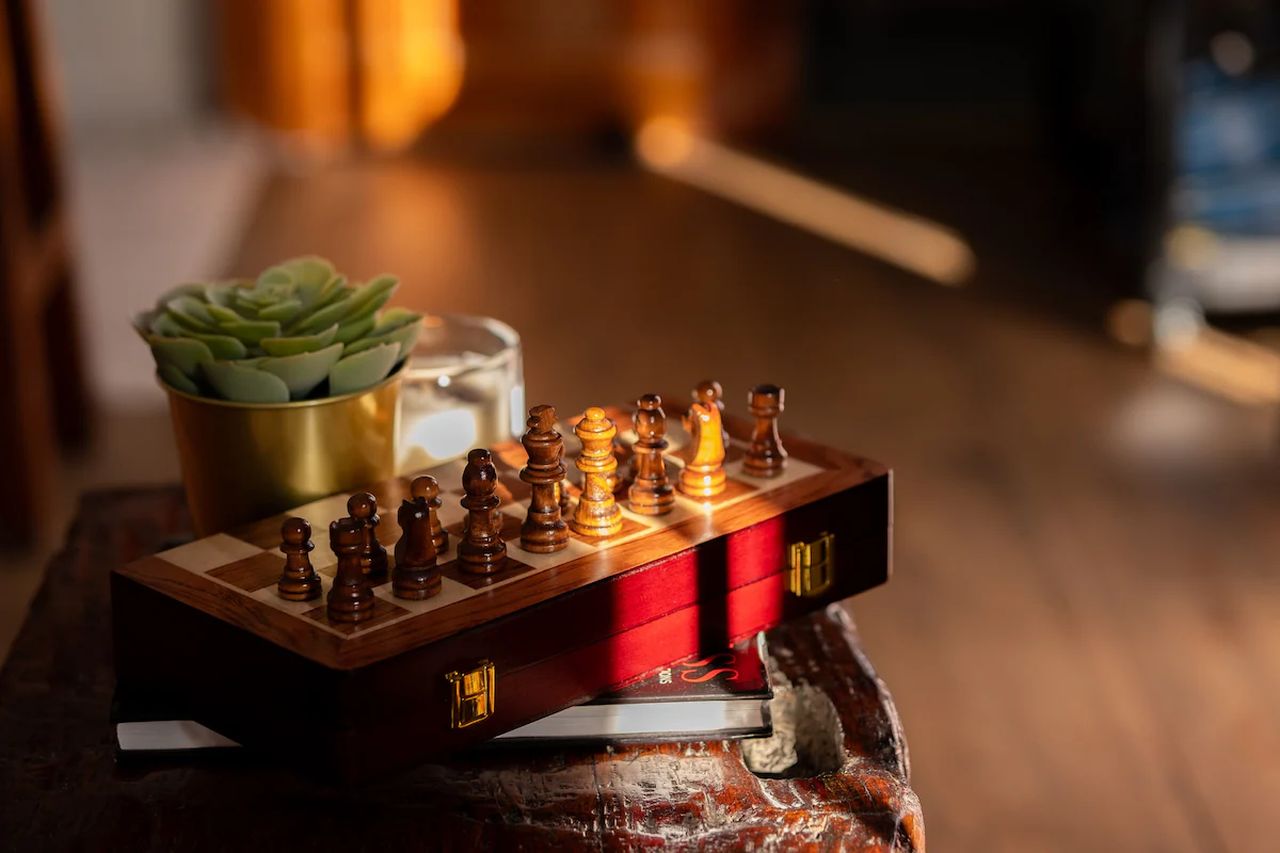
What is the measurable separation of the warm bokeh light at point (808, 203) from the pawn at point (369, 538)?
2.52 metres

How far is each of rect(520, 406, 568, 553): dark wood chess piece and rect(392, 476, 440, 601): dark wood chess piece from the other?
67 mm

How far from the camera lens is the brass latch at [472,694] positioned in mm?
748

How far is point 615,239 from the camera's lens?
136 inches

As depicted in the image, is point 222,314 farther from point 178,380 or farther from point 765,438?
point 765,438

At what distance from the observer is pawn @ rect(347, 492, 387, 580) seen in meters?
0.76

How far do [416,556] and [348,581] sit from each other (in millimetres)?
38

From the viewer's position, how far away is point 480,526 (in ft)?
→ 2.62

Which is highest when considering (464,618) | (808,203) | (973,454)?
(464,618)

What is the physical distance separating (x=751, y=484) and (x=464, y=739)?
238 millimetres

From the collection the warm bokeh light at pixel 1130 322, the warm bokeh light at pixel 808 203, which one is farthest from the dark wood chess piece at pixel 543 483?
the warm bokeh light at pixel 808 203

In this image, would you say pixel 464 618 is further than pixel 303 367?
No

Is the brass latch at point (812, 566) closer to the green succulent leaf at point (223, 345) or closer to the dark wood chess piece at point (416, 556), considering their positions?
the dark wood chess piece at point (416, 556)

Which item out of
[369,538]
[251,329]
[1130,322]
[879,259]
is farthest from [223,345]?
[879,259]

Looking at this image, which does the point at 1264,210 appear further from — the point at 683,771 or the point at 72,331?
the point at 683,771
